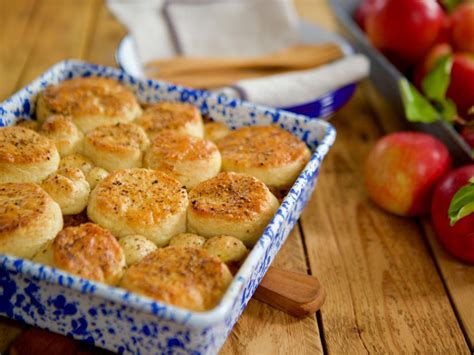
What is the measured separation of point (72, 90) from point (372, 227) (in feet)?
2.32

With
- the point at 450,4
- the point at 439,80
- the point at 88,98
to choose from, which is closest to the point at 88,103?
the point at 88,98

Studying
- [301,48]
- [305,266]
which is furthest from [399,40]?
[305,266]

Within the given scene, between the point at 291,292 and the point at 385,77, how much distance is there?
0.89 metres

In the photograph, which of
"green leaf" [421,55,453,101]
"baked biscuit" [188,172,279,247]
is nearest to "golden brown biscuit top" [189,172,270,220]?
"baked biscuit" [188,172,279,247]

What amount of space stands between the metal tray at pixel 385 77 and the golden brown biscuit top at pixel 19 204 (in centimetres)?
90

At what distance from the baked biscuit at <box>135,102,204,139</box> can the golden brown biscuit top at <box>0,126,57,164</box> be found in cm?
20

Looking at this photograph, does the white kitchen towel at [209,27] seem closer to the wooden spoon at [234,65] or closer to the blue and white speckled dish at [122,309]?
the wooden spoon at [234,65]

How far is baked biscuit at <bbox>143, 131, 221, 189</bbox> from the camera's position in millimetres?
1113

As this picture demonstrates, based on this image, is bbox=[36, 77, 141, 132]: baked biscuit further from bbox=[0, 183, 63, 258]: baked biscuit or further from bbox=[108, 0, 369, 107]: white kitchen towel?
bbox=[108, 0, 369, 107]: white kitchen towel

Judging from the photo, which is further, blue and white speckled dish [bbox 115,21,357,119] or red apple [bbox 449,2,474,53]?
red apple [bbox 449,2,474,53]

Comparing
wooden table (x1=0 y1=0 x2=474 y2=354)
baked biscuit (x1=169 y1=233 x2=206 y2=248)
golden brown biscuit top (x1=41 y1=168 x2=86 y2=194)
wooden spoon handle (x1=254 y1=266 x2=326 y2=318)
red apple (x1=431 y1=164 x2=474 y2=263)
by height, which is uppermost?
golden brown biscuit top (x1=41 y1=168 x2=86 y2=194)

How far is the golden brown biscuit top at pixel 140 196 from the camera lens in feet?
3.22

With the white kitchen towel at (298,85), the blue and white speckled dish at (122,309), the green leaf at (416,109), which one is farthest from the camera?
the white kitchen towel at (298,85)

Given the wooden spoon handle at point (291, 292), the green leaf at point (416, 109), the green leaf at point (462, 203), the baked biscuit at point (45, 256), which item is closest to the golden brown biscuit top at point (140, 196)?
the baked biscuit at point (45, 256)
